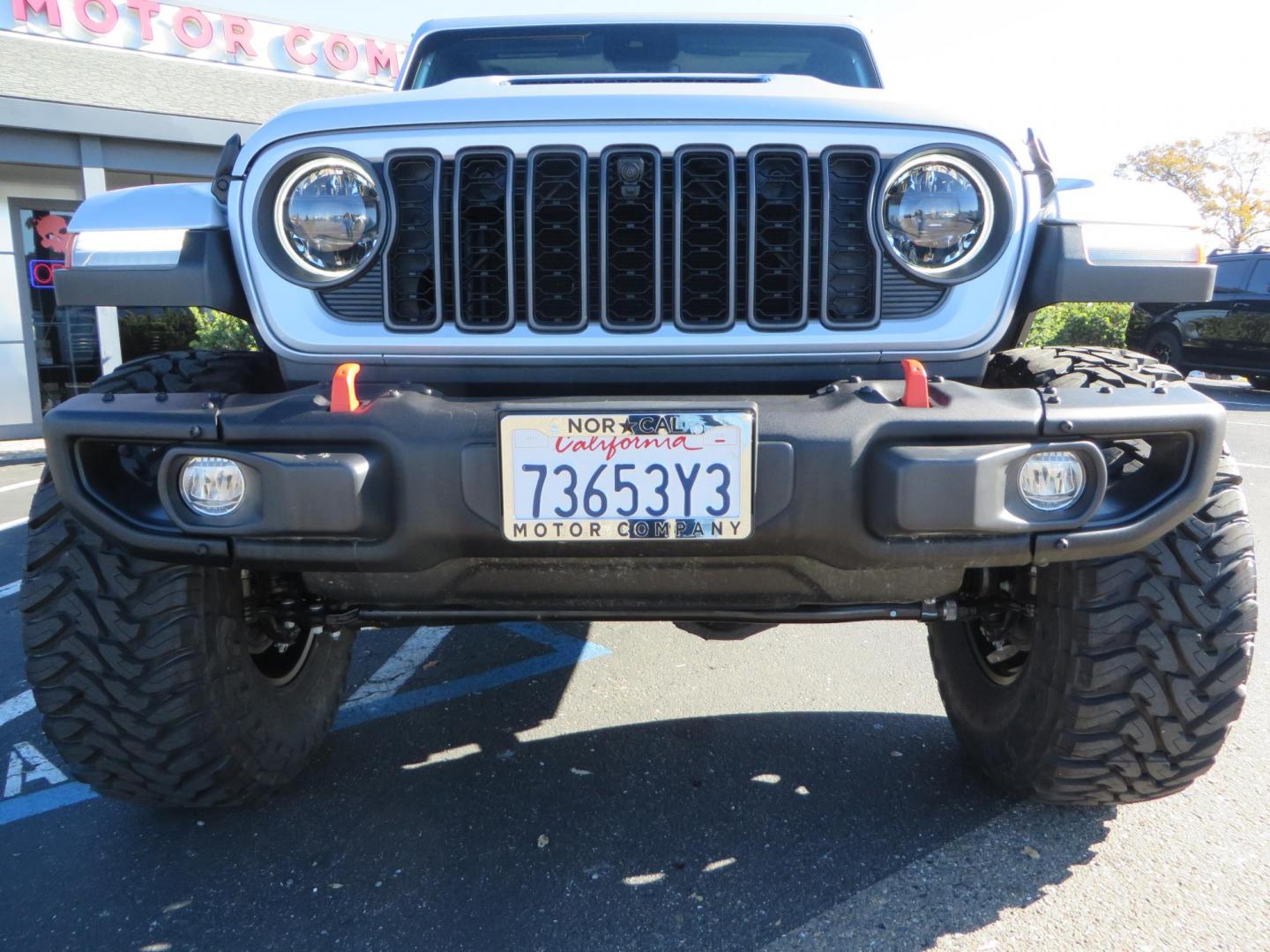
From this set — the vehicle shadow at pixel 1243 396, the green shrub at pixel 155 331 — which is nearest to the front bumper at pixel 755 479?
the green shrub at pixel 155 331

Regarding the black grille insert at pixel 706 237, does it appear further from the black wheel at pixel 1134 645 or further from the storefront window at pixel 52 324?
the storefront window at pixel 52 324

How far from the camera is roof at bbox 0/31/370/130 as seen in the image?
1088 cm

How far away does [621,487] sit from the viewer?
1666mm

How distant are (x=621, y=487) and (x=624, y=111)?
79cm

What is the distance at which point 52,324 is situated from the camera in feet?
38.0

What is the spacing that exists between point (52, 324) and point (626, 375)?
39.8ft

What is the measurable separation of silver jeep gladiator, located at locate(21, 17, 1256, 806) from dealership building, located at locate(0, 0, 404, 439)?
374 inches

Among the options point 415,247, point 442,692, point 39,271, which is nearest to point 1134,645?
point 415,247

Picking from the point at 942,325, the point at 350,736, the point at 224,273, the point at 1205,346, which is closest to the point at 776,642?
the point at 350,736

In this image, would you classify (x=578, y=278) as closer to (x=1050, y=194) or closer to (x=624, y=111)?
(x=624, y=111)

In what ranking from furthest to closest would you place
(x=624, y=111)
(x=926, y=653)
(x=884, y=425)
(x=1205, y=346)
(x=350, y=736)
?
(x=1205, y=346), (x=926, y=653), (x=350, y=736), (x=624, y=111), (x=884, y=425)

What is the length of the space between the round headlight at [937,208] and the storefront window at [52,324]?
11.3 metres

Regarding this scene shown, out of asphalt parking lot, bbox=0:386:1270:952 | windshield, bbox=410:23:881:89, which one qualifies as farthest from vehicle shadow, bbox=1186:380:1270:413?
asphalt parking lot, bbox=0:386:1270:952

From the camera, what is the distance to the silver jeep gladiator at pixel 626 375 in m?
1.71
